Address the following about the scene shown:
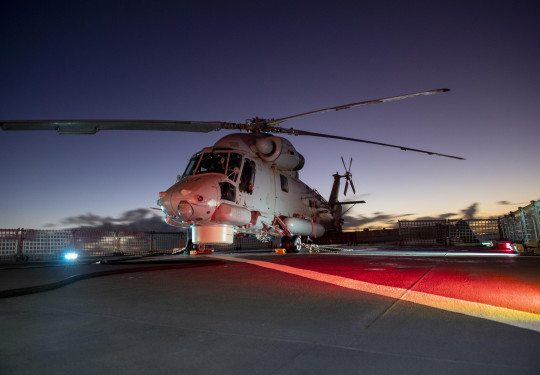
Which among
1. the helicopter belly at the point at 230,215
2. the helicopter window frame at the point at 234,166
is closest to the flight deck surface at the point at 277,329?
the helicopter belly at the point at 230,215

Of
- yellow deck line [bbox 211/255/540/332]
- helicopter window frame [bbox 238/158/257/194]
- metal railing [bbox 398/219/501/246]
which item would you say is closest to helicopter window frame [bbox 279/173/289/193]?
helicopter window frame [bbox 238/158/257/194]

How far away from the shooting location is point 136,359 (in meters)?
1.63

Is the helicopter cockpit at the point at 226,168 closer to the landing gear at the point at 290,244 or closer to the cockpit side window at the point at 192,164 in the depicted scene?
the cockpit side window at the point at 192,164

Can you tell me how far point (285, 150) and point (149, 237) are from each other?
31.9 feet

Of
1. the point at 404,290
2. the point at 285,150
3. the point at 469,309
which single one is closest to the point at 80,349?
the point at 469,309

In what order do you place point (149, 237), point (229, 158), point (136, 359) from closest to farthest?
point (136, 359) → point (229, 158) → point (149, 237)

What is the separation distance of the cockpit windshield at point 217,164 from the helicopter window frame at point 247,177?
0.32m

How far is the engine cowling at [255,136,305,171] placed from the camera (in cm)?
1195

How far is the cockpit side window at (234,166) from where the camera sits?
10.4 meters

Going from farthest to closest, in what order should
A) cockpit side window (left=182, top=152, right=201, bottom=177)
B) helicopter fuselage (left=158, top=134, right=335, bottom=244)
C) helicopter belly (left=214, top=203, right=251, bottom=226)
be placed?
cockpit side window (left=182, top=152, right=201, bottom=177)
helicopter belly (left=214, top=203, right=251, bottom=226)
helicopter fuselage (left=158, top=134, right=335, bottom=244)

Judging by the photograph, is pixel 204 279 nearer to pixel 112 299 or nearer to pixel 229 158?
pixel 112 299

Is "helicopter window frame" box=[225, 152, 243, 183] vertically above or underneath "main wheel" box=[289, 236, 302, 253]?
above

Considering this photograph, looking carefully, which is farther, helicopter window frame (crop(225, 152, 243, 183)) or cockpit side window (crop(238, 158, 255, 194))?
cockpit side window (crop(238, 158, 255, 194))

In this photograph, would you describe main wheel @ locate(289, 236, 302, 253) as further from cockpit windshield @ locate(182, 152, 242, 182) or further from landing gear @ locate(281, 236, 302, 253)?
cockpit windshield @ locate(182, 152, 242, 182)
